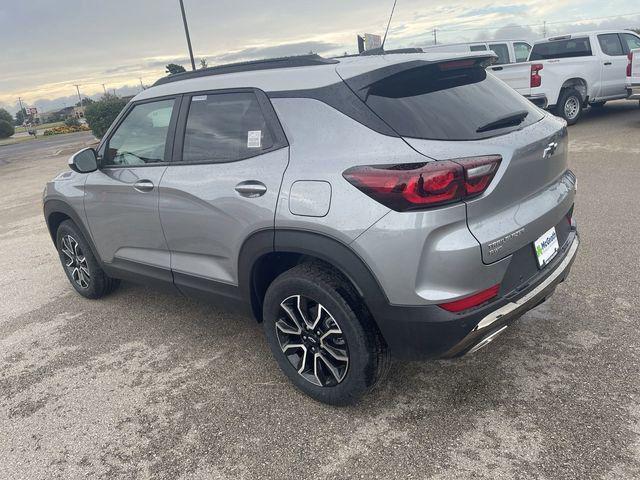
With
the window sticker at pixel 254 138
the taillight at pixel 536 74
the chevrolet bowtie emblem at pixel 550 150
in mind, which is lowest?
the taillight at pixel 536 74

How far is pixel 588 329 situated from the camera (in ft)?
10.9

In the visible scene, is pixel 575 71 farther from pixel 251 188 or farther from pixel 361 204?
pixel 361 204

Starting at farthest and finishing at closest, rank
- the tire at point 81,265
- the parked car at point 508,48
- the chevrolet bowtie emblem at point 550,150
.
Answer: the parked car at point 508,48 < the tire at point 81,265 < the chevrolet bowtie emblem at point 550,150

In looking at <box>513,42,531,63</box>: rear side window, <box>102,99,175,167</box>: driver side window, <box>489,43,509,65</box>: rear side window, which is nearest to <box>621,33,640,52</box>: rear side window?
<box>513,42,531,63</box>: rear side window

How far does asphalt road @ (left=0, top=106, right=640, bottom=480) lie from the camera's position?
95.3 inches

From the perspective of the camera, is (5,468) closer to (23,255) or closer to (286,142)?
(286,142)

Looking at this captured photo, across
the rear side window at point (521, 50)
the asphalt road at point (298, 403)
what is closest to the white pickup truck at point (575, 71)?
the rear side window at point (521, 50)

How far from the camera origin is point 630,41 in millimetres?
12008

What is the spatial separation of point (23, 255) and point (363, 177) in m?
5.64

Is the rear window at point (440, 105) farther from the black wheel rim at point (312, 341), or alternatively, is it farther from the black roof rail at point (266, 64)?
the black wheel rim at point (312, 341)

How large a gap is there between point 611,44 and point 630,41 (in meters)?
0.63

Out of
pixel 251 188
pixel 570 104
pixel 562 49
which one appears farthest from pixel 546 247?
pixel 562 49

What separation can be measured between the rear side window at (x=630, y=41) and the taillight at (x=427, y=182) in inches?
478

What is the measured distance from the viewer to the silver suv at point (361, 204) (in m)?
2.29
